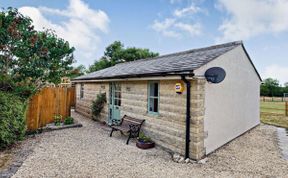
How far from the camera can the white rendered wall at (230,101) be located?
6098mm

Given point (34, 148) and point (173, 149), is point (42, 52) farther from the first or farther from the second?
point (173, 149)

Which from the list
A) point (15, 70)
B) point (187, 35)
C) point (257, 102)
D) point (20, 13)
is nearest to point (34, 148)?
point (15, 70)

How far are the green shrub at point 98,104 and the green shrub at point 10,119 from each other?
4.36 meters

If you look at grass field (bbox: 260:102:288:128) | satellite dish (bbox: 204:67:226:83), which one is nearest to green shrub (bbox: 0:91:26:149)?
satellite dish (bbox: 204:67:226:83)

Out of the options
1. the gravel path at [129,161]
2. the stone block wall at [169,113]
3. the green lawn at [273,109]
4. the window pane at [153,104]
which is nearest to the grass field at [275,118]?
the green lawn at [273,109]

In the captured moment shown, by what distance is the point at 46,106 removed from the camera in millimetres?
9023

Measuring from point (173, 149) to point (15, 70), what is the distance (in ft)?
29.8

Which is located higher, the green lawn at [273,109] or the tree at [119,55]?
the tree at [119,55]

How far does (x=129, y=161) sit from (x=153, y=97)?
2640 millimetres

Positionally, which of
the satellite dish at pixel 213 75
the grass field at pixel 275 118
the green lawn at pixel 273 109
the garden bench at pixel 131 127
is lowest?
the green lawn at pixel 273 109

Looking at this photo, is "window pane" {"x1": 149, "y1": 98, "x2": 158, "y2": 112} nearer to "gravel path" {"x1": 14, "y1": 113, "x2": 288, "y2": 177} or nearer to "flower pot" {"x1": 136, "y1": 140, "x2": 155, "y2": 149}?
"flower pot" {"x1": 136, "y1": 140, "x2": 155, "y2": 149}

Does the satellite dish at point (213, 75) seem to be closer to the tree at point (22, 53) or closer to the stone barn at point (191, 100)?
the stone barn at point (191, 100)

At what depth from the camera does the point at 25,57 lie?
31.9 ft

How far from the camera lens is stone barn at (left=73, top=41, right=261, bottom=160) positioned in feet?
18.2
